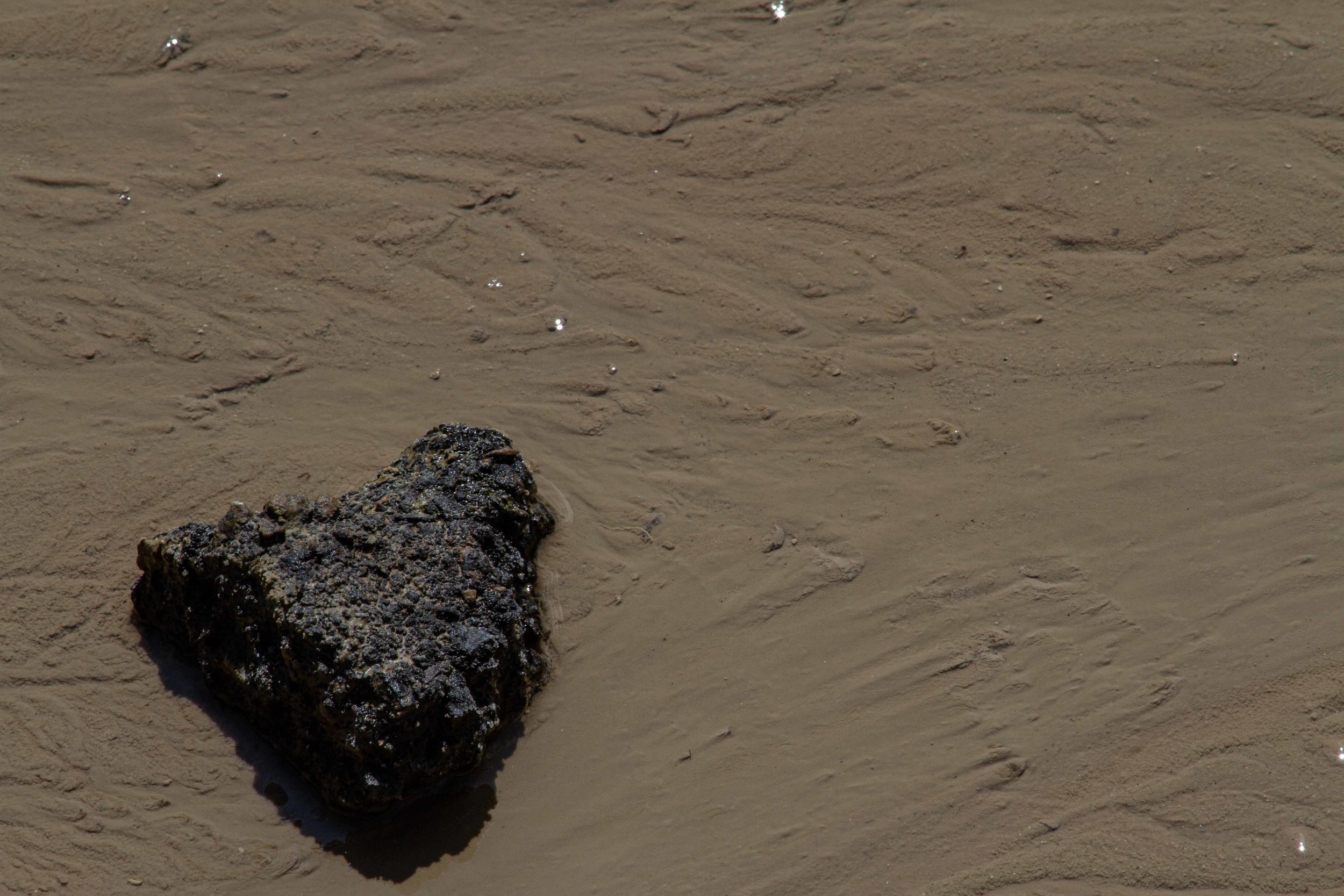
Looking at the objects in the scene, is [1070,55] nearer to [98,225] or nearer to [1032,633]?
[1032,633]

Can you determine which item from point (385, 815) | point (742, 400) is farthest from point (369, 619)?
point (742, 400)

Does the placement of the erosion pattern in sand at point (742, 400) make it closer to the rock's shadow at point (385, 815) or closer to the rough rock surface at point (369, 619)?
the rock's shadow at point (385, 815)

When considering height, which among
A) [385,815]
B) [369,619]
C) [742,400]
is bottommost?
[385,815]

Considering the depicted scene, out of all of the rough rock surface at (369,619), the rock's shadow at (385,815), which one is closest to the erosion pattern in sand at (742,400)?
the rock's shadow at (385,815)

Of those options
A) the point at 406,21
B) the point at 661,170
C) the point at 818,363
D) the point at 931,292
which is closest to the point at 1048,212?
the point at 931,292

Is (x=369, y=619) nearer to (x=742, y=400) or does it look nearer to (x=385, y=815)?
(x=385, y=815)

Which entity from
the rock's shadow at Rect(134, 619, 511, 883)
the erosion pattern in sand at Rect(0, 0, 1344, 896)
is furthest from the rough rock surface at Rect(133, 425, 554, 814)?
the erosion pattern in sand at Rect(0, 0, 1344, 896)
